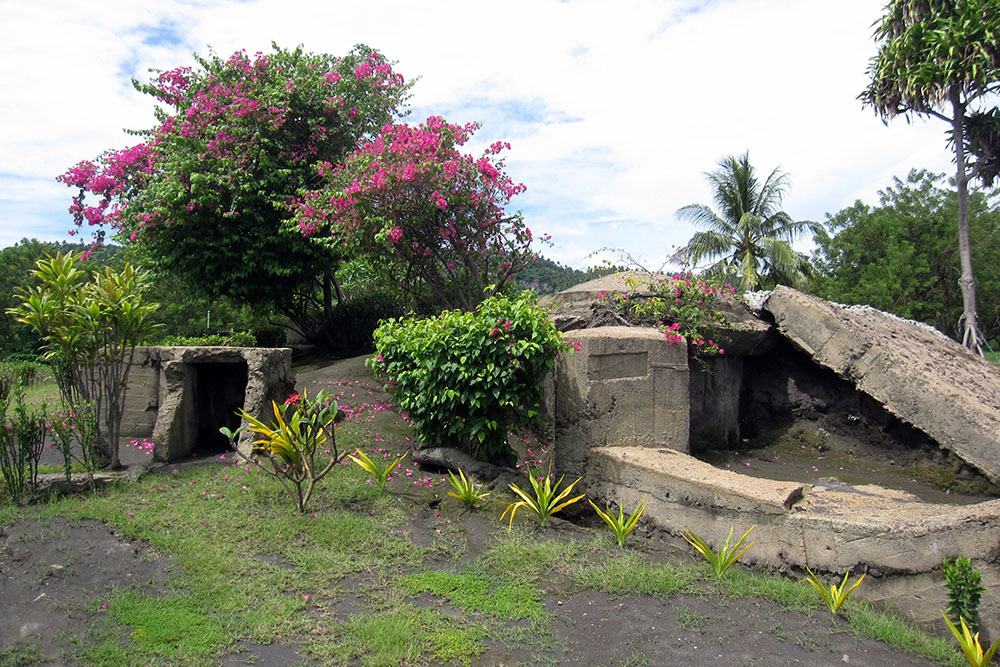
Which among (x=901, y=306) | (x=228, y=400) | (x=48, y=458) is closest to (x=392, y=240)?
(x=228, y=400)

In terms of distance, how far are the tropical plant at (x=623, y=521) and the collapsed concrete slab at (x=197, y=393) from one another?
3.30 m

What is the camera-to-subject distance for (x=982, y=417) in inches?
211

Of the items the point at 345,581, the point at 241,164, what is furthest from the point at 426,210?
the point at 345,581

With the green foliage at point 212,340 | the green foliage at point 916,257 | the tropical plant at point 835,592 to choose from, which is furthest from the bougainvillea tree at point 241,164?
the green foliage at point 916,257

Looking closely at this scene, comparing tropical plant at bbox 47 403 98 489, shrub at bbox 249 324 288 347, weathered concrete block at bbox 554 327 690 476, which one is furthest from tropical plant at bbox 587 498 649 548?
shrub at bbox 249 324 288 347

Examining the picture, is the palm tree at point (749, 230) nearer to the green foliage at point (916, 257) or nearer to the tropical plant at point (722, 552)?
the green foliage at point (916, 257)

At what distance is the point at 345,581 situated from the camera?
13.3 feet

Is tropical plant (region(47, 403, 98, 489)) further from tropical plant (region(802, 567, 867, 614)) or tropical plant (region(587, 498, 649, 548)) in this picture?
tropical plant (region(802, 567, 867, 614))

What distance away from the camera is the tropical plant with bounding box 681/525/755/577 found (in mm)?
4219

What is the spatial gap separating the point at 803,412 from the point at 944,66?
11804 millimetres

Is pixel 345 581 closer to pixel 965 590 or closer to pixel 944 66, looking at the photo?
pixel 965 590

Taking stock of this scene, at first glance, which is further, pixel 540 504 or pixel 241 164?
pixel 241 164

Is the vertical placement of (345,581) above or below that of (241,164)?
below

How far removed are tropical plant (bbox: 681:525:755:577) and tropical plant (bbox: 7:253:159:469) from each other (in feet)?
15.7
